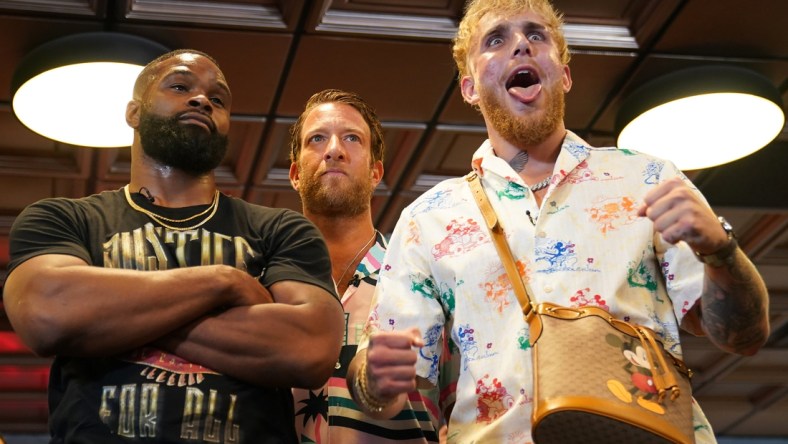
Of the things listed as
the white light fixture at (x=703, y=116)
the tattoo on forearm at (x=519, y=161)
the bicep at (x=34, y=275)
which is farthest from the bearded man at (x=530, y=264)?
the white light fixture at (x=703, y=116)

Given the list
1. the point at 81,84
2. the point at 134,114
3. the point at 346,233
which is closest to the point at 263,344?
the point at 134,114

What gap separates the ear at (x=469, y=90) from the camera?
95.0 inches

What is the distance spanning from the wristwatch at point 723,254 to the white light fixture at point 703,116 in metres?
3.08

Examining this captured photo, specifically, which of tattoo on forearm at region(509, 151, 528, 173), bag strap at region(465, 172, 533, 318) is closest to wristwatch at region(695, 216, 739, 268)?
bag strap at region(465, 172, 533, 318)

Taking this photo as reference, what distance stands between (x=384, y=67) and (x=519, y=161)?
8.21 feet

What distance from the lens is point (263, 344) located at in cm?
192

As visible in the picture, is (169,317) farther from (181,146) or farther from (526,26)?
(526,26)

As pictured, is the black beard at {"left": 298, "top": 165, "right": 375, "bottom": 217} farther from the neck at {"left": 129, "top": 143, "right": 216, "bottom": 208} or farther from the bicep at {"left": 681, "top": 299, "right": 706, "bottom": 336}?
the bicep at {"left": 681, "top": 299, "right": 706, "bottom": 336}

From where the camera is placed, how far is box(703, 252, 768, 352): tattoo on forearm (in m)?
1.77

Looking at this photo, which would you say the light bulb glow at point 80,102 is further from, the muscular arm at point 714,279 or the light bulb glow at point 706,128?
the muscular arm at point 714,279

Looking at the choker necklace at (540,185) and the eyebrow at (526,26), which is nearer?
the choker necklace at (540,185)

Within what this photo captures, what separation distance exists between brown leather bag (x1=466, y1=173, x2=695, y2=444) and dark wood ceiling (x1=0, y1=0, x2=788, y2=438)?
270 centimetres

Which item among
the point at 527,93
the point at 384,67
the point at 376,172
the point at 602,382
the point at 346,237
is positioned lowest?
the point at 602,382

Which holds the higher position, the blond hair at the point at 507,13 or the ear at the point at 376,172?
the ear at the point at 376,172
